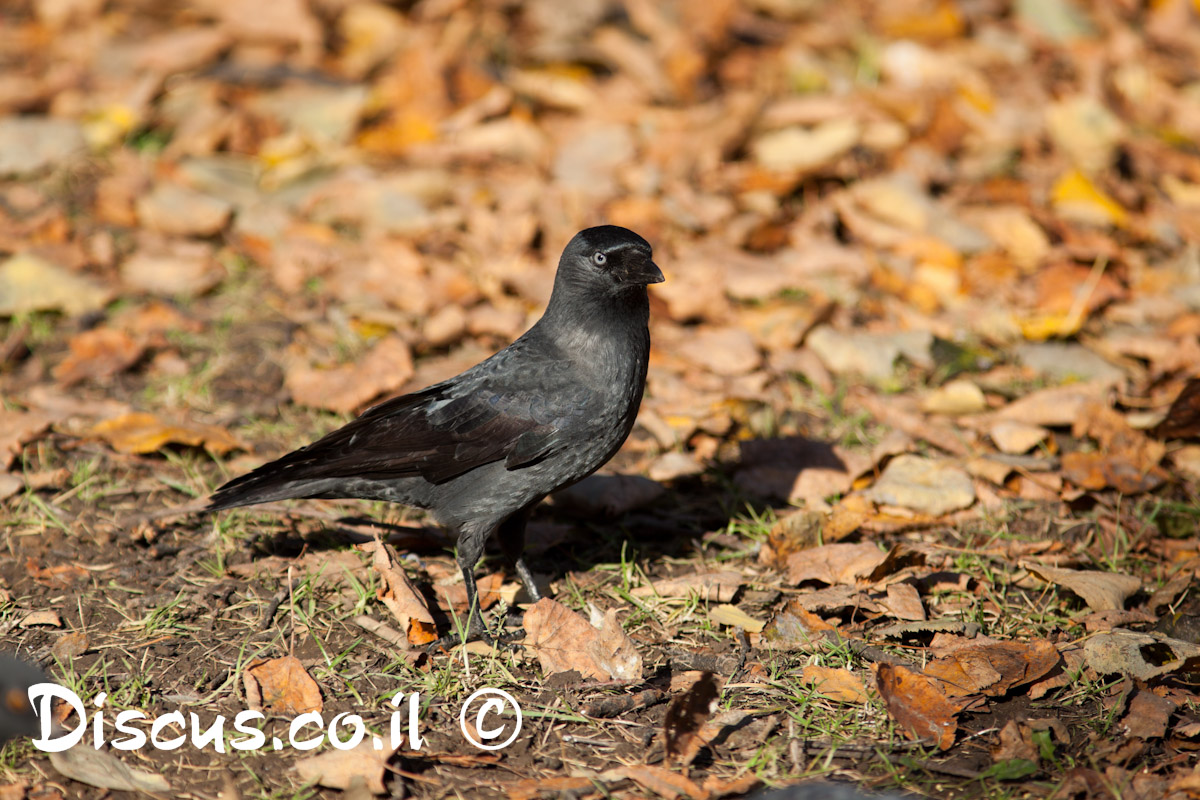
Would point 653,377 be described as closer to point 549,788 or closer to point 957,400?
point 957,400

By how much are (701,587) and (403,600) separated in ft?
3.92

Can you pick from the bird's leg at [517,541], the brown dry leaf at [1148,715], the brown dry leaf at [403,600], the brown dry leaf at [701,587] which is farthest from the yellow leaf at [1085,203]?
the brown dry leaf at [403,600]

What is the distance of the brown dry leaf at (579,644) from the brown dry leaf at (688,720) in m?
0.44

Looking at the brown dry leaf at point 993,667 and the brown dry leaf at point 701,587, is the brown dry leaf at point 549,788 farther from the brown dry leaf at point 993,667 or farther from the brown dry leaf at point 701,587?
the brown dry leaf at point 993,667

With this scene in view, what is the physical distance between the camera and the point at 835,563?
4297 mm

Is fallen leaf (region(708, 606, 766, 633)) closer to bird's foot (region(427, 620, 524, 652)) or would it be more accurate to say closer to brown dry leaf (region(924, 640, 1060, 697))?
brown dry leaf (region(924, 640, 1060, 697))

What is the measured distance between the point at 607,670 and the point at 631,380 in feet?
3.85

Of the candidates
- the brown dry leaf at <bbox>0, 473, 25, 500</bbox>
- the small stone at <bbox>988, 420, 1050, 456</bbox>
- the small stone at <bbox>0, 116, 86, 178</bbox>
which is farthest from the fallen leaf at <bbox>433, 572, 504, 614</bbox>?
the small stone at <bbox>0, 116, 86, 178</bbox>

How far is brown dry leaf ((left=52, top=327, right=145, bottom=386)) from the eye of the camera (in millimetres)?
5559

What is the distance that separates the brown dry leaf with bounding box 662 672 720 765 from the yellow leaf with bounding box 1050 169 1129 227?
5.16 m

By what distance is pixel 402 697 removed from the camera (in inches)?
143

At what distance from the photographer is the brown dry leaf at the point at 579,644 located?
3793 mm

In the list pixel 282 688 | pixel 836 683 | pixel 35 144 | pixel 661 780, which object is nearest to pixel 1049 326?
pixel 836 683

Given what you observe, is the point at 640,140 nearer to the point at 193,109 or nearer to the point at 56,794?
the point at 193,109
